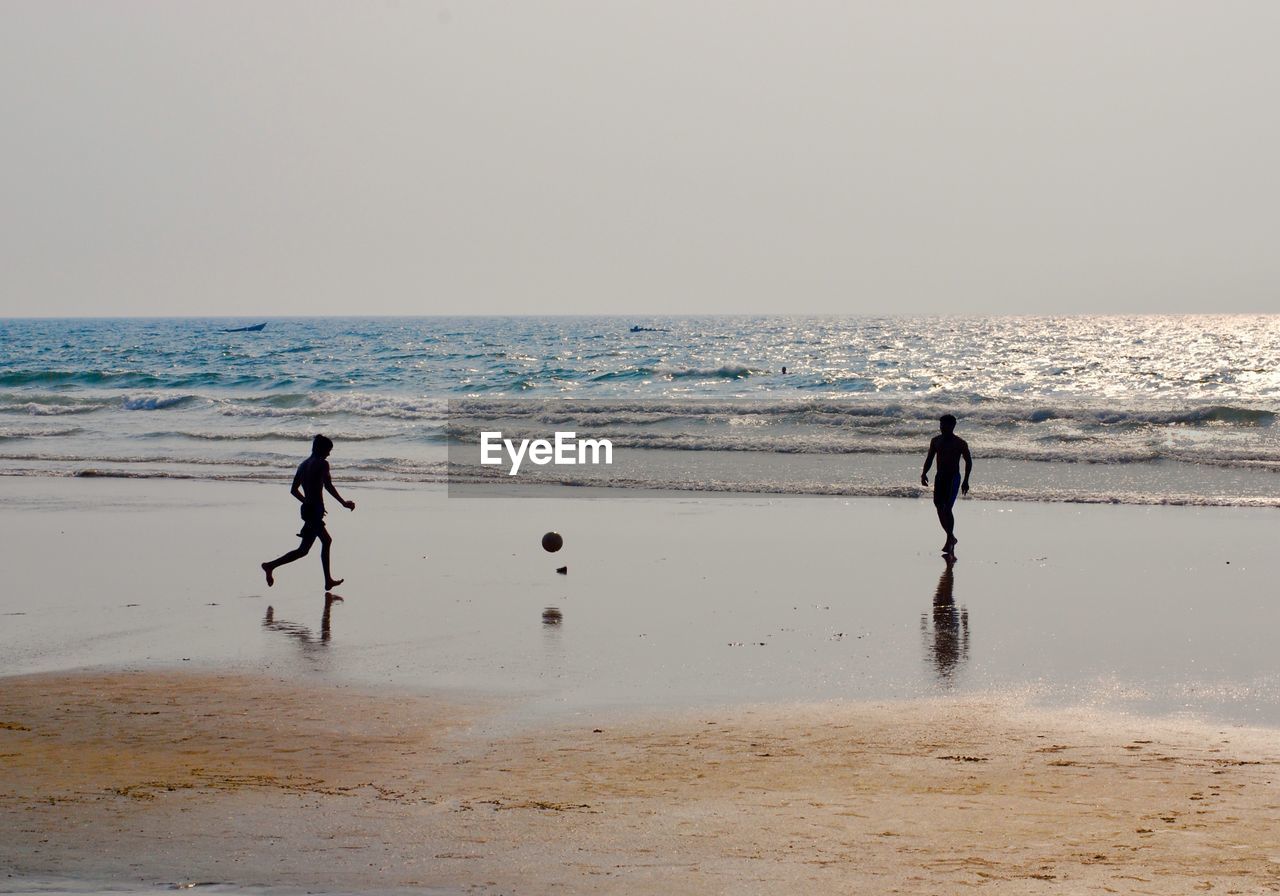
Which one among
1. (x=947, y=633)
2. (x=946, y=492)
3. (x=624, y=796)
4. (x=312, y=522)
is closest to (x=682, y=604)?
(x=947, y=633)

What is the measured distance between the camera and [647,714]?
8367 mm

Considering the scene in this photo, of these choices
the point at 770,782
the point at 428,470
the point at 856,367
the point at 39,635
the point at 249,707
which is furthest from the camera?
the point at 856,367

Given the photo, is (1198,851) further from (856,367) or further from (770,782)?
(856,367)

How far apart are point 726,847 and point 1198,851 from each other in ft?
6.79

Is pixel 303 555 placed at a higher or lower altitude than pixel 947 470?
lower

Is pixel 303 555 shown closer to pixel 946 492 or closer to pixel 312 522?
pixel 312 522

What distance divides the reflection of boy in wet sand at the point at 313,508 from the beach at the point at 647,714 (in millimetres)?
287

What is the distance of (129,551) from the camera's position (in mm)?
15031

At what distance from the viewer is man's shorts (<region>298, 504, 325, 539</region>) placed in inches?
513

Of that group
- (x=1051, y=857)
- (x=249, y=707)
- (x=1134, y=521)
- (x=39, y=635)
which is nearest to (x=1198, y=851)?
(x=1051, y=857)

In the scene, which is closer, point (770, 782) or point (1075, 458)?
point (770, 782)

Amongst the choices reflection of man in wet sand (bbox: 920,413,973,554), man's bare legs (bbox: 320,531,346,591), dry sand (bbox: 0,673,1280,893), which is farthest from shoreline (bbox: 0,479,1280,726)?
dry sand (bbox: 0,673,1280,893)
